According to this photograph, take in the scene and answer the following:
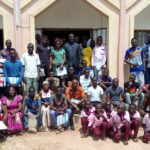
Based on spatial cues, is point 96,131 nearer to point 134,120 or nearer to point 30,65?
point 134,120

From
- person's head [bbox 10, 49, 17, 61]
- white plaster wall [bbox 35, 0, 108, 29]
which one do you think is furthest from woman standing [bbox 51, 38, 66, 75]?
white plaster wall [bbox 35, 0, 108, 29]

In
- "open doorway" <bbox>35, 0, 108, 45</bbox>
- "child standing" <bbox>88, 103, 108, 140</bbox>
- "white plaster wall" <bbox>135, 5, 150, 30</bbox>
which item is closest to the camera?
"child standing" <bbox>88, 103, 108, 140</bbox>

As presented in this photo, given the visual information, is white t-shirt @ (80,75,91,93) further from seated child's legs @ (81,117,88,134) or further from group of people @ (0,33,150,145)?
seated child's legs @ (81,117,88,134)

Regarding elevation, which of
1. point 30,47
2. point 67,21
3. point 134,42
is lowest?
point 30,47

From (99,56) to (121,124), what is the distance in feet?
7.79

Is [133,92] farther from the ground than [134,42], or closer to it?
closer to it

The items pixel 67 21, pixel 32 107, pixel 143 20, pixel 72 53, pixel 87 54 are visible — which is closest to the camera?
pixel 32 107

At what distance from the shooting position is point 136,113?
741 cm

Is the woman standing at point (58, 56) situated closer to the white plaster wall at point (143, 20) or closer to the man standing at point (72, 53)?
the man standing at point (72, 53)

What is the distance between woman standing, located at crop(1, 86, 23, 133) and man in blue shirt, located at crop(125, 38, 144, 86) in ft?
10.3

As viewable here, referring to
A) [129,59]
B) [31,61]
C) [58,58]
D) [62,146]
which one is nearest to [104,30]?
[129,59]

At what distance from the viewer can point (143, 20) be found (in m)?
11.2

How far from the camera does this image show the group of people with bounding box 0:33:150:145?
288 inches

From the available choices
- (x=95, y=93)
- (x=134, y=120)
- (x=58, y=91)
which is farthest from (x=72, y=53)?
(x=134, y=120)
